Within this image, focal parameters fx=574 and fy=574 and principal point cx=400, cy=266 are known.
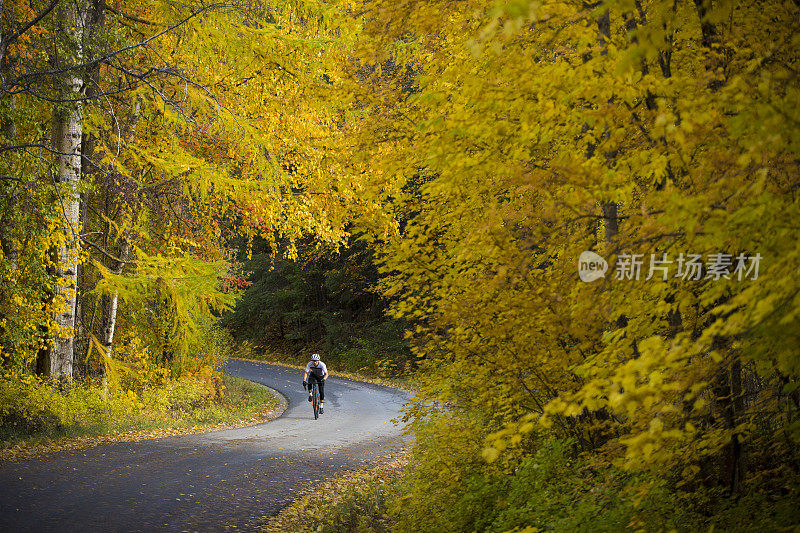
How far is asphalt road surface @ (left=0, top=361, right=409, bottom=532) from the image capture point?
6621 mm

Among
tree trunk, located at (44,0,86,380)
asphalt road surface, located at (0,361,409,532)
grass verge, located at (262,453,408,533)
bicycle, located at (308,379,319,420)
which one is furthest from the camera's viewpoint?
bicycle, located at (308,379,319,420)

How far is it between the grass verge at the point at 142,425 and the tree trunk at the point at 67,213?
1256 millimetres

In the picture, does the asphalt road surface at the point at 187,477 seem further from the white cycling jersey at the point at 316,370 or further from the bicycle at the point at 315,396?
the white cycling jersey at the point at 316,370

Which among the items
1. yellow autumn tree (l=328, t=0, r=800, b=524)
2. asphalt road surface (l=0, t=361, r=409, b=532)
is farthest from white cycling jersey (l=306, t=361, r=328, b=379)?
yellow autumn tree (l=328, t=0, r=800, b=524)

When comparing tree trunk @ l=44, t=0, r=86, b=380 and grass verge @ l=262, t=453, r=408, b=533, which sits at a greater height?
tree trunk @ l=44, t=0, r=86, b=380

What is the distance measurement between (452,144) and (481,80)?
21.3 inches

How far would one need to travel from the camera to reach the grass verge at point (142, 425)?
398 inches

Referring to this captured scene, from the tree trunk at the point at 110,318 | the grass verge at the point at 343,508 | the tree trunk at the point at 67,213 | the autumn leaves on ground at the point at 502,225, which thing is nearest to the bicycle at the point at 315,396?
the autumn leaves on ground at the point at 502,225

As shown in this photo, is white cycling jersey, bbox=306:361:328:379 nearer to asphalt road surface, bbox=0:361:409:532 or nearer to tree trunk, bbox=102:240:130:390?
asphalt road surface, bbox=0:361:409:532

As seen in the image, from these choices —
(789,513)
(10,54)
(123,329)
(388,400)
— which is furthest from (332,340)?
(789,513)

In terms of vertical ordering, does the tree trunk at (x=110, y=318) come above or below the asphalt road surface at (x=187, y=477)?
above

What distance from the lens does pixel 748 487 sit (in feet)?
16.1

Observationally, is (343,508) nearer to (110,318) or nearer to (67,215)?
(67,215)

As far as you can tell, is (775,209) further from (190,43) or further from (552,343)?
(190,43)
